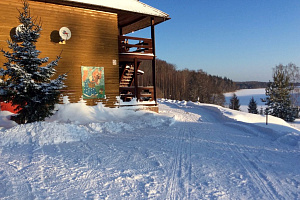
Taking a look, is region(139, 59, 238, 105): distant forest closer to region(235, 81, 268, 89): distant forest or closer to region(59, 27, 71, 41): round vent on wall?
region(59, 27, 71, 41): round vent on wall

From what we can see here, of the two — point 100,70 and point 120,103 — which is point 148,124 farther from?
point 100,70

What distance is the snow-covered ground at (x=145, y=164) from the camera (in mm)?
3846

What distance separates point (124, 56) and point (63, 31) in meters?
3.70

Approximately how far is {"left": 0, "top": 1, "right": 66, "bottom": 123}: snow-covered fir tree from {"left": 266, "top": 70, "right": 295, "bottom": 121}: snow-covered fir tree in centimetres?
4125

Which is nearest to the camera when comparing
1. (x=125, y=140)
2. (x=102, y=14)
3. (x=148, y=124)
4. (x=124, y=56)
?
(x=125, y=140)

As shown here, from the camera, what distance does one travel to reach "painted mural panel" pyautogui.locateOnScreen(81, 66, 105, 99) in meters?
12.6

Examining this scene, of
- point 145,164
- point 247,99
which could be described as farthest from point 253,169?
point 247,99

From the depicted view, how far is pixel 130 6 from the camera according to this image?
1385 cm

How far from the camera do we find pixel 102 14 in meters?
13.0

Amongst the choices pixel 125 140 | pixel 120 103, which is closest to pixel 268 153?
pixel 125 140

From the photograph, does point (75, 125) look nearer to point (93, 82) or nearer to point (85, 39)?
point (93, 82)

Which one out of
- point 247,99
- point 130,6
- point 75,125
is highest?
point 130,6

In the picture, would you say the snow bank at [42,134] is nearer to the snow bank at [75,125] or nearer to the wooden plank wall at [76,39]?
the snow bank at [75,125]

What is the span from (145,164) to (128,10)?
1007cm
